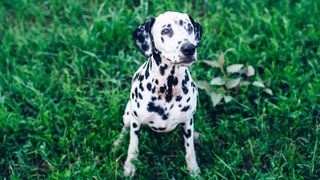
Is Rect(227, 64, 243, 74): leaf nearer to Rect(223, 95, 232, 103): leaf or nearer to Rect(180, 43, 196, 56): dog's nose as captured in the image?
Rect(223, 95, 232, 103): leaf

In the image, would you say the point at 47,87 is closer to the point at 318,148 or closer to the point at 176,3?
the point at 176,3

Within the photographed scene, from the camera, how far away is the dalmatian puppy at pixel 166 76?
118 inches

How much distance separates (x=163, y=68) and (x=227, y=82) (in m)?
1.20

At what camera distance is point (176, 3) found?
5059mm

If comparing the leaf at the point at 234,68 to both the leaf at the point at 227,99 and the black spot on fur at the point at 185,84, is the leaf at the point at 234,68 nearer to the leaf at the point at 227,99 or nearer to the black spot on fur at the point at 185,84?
the leaf at the point at 227,99

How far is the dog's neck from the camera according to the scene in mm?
3181

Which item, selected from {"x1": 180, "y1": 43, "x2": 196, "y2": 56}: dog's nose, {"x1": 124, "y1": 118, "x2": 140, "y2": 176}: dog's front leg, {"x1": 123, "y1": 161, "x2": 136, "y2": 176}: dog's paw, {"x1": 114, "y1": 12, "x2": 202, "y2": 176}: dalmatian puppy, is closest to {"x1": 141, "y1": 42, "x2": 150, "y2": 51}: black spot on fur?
{"x1": 114, "y1": 12, "x2": 202, "y2": 176}: dalmatian puppy

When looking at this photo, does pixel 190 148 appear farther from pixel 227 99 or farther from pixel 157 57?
pixel 157 57

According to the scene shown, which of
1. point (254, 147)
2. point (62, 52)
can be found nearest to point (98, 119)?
point (62, 52)

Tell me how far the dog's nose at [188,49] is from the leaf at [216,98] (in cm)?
122

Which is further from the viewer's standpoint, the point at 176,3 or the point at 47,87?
the point at 176,3

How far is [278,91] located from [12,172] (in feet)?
7.29

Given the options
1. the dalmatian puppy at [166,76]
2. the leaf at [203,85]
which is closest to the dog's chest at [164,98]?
the dalmatian puppy at [166,76]

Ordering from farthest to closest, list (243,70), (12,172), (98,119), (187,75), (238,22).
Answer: (238,22)
(243,70)
(98,119)
(12,172)
(187,75)
